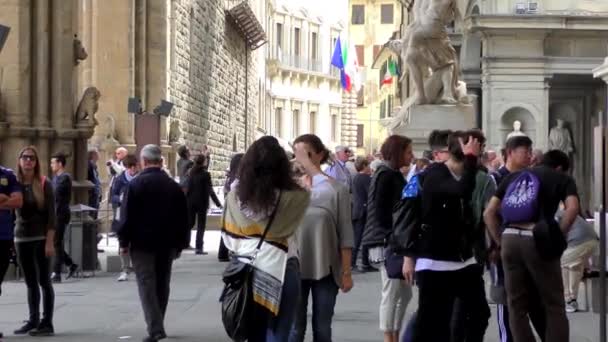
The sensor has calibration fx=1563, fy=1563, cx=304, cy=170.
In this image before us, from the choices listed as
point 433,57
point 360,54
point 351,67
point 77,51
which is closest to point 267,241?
point 77,51

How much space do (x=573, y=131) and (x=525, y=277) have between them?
2401 centimetres

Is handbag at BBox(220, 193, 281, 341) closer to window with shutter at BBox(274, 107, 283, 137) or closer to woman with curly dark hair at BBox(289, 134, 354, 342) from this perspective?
woman with curly dark hair at BBox(289, 134, 354, 342)

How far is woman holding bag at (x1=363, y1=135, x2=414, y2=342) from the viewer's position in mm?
11344

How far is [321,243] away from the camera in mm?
10633

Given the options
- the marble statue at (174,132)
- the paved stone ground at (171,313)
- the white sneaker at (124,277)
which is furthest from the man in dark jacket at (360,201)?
the marble statue at (174,132)

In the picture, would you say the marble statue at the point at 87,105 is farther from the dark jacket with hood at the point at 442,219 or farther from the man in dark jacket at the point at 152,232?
the dark jacket with hood at the point at 442,219

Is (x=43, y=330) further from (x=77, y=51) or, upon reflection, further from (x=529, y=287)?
(x=77, y=51)

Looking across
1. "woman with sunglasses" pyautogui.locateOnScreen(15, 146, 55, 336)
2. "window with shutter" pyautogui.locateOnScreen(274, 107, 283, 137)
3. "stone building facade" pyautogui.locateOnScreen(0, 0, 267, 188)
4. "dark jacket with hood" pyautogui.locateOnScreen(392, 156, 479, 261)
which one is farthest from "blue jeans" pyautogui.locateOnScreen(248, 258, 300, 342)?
"window with shutter" pyautogui.locateOnScreen(274, 107, 283, 137)

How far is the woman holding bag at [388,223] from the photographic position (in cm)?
1134

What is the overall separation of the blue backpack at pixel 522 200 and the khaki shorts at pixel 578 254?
4.80 meters

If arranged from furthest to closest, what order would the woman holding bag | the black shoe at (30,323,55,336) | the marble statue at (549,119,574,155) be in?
1. the marble statue at (549,119,574,155)
2. the black shoe at (30,323,55,336)
3. the woman holding bag

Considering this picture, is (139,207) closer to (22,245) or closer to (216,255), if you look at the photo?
(22,245)

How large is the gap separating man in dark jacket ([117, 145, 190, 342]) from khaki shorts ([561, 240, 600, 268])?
13.8ft

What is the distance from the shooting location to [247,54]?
225 ft
